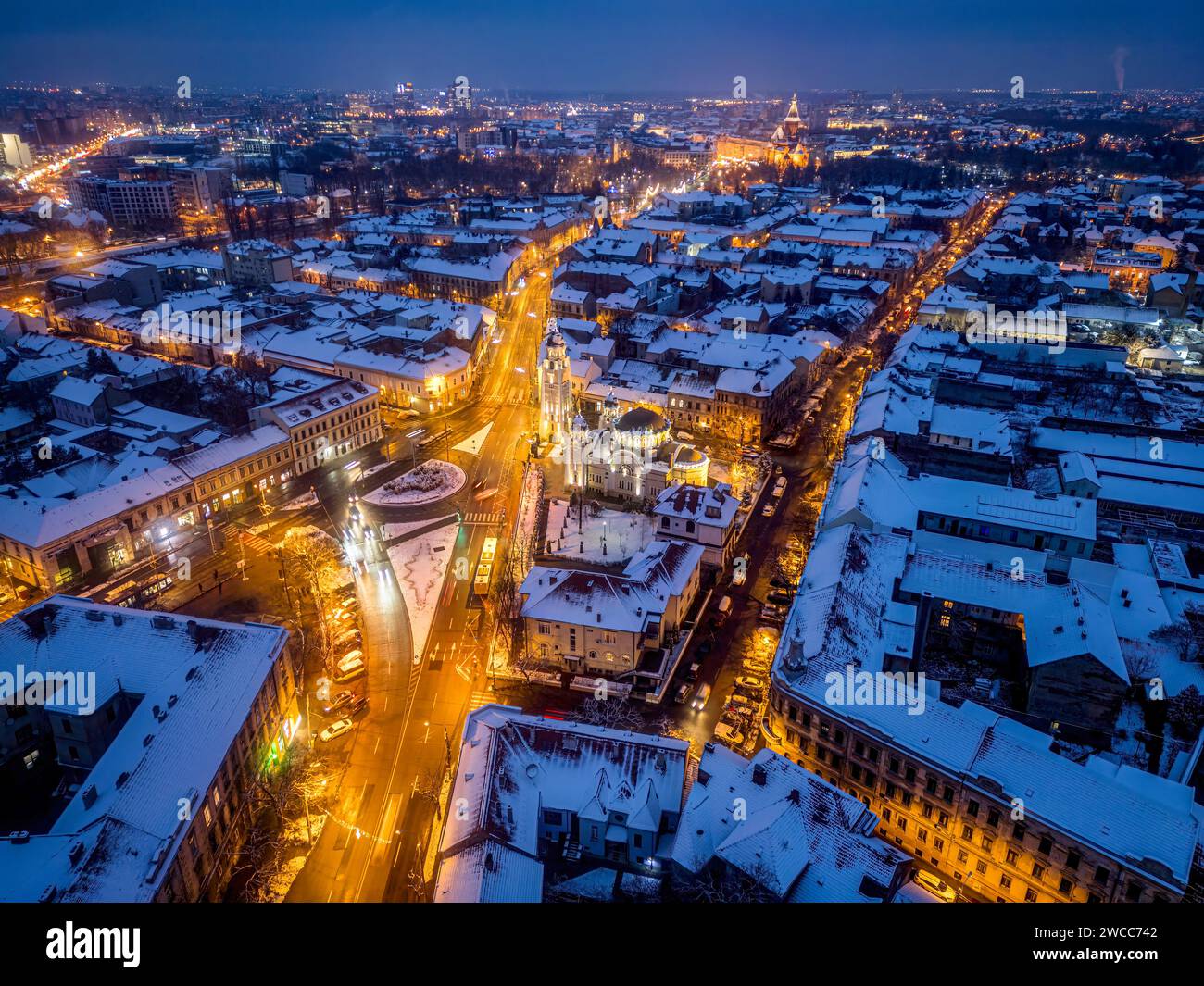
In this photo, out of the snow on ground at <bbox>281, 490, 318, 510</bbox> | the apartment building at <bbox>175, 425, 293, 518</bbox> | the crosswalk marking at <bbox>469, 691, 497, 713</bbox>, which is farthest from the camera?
the snow on ground at <bbox>281, 490, 318, 510</bbox>

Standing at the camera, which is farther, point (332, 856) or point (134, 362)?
point (134, 362)

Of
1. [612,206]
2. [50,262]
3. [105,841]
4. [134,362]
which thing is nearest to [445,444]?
[134,362]

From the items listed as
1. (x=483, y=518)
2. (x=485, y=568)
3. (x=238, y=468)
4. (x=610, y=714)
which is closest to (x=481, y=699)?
(x=610, y=714)

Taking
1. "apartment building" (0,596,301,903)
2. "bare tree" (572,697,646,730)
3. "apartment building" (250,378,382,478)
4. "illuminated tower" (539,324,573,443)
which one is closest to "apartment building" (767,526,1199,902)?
"bare tree" (572,697,646,730)

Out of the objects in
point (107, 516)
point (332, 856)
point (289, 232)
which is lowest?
point (332, 856)

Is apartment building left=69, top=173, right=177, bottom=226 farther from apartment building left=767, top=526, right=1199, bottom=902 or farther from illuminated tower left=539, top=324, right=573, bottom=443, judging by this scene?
apartment building left=767, top=526, right=1199, bottom=902
